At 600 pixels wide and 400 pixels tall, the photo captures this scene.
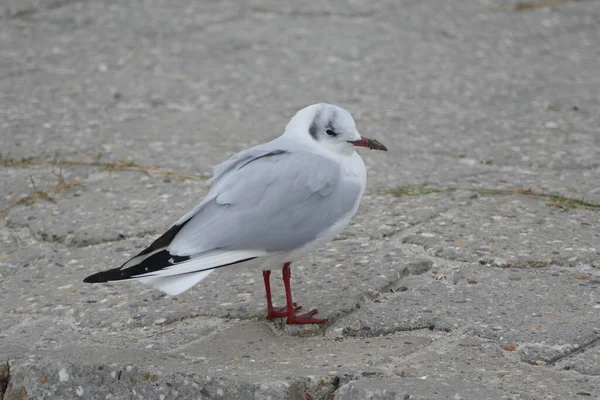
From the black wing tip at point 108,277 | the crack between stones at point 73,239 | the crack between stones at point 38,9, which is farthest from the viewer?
the crack between stones at point 38,9

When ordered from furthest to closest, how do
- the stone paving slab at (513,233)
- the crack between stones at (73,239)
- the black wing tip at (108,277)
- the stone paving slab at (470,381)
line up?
1. the crack between stones at (73,239)
2. the stone paving slab at (513,233)
3. the black wing tip at (108,277)
4. the stone paving slab at (470,381)

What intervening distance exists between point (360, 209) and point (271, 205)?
948mm

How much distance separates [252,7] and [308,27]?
0.48m

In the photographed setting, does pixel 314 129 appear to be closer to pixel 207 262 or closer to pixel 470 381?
pixel 207 262

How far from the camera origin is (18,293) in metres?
2.79

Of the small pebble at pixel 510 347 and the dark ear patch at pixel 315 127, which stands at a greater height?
the dark ear patch at pixel 315 127

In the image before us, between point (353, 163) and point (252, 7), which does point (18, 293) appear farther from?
point (252, 7)

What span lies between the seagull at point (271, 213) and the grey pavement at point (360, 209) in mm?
216

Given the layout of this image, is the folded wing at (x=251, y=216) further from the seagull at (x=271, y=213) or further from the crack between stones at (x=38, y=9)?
the crack between stones at (x=38, y=9)

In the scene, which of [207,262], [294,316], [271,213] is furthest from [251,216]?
[294,316]

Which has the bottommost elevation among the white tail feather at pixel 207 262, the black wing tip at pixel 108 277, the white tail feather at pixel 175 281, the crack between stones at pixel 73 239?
the crack between stones at pixel 73 239

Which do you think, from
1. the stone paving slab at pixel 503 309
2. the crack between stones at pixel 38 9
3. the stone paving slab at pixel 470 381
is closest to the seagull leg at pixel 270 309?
the stone paving slab at pixel 503 309

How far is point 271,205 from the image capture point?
2420 mm

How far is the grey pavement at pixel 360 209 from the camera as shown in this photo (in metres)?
2.32
